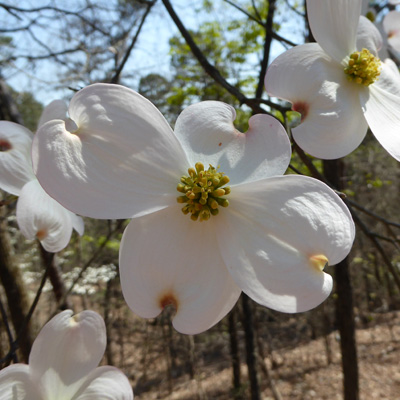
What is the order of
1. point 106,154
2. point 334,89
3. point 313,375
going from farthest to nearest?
point 313,375
point 334,89
point 106,154

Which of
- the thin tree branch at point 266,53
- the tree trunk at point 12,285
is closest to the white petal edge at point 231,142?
the thin tree branch at point 266,53

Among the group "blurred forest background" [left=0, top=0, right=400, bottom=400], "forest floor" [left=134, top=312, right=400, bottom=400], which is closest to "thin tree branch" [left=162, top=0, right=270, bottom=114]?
"blurred forest background" [left=0, top=0, right=400, bottom=400]

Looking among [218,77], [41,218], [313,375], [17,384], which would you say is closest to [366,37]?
[218,77]

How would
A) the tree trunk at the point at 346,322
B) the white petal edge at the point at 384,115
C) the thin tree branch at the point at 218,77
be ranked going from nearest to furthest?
the white petal edge at the point at 384,115
the thin tree branch at the point at 218,77
the tree trunk at the point at 346,322

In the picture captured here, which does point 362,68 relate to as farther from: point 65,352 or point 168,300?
point 65,352

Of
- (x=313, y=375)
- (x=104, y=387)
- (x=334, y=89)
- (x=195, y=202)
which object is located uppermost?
(x=334, y=89)

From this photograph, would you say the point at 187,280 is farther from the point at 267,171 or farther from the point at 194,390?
the point at 194,390

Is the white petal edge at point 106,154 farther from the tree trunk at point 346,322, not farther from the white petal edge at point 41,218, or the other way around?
the tree trunk at point 346,322
